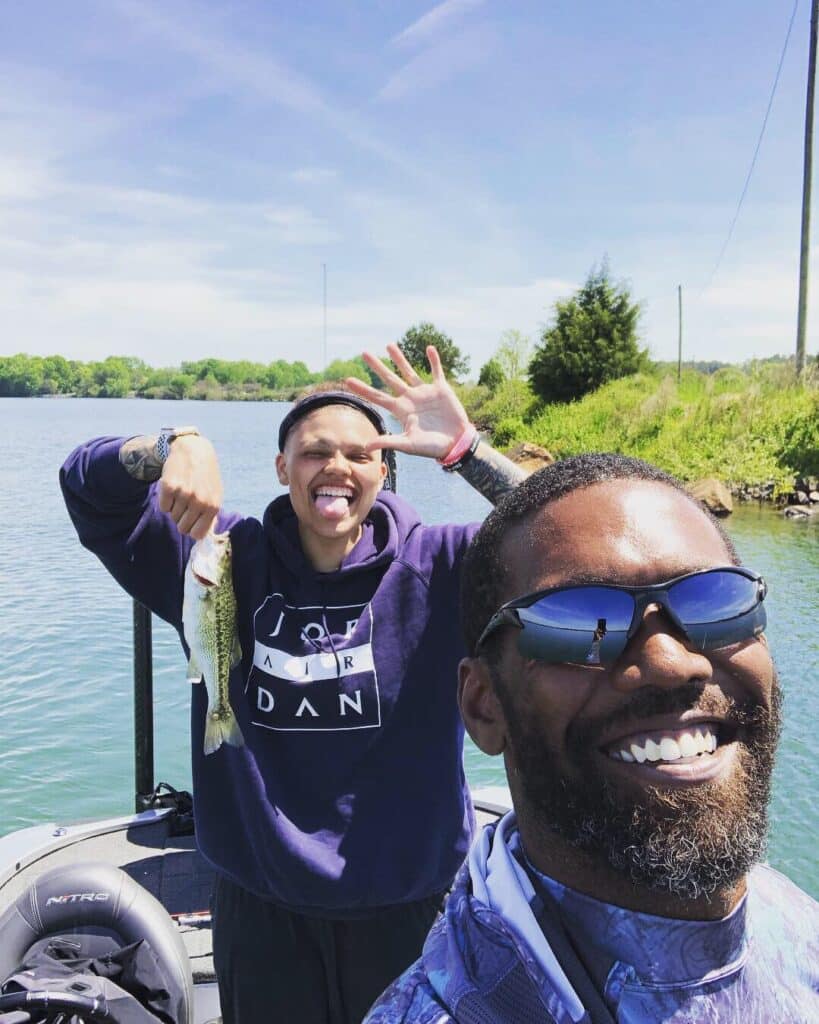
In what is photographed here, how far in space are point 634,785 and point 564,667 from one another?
17cm

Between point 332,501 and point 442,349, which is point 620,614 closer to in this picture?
point 332,501

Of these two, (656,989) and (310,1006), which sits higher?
(656,989)

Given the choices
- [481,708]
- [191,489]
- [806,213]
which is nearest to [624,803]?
[481,708]

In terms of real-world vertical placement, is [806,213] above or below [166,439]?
→ above

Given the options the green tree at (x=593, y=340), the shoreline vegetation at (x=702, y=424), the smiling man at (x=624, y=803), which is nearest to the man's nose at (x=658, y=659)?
the smiling man at (x=624, y=803)

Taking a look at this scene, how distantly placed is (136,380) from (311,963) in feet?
444

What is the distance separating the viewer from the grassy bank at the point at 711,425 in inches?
821

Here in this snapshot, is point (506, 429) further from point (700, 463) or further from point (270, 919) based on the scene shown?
point (270, 919)

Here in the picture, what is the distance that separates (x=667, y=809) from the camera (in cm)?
104

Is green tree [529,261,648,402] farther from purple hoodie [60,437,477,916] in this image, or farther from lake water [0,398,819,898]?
purple hoodie [60,437,477,916]

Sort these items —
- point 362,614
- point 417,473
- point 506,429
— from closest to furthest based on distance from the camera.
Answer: point 362,614
point 417,473
point 506,429

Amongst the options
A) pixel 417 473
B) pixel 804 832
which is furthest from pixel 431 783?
pixel 417 473

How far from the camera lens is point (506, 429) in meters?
36.5

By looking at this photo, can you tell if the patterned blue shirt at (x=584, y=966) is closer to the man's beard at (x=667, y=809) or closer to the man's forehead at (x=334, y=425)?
the man's beard at (x=667, y=809)
